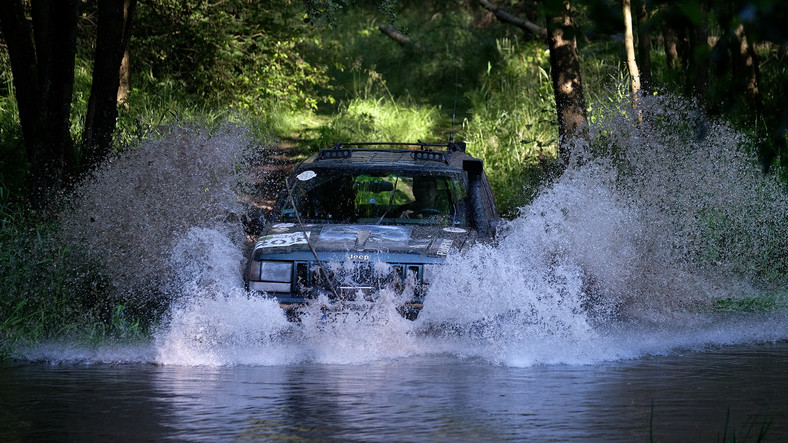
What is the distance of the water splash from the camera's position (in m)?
7.24

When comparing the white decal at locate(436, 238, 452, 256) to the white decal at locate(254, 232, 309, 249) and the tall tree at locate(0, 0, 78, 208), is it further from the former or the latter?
the tall tree at locate(0, 0, 78, 208)

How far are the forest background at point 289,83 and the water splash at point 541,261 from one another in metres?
0.69

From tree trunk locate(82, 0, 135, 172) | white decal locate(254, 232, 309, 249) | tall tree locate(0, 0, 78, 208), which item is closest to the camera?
white decal locate(254, 232, 309, 249)

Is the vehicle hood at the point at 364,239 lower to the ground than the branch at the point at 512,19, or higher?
lower

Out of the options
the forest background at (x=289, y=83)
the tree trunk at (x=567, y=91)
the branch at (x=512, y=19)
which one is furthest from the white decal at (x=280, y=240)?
the branch at (x=512, y=19)

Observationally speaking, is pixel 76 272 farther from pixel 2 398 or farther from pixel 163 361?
pixel 2 398

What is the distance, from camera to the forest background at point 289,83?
10.9 meters

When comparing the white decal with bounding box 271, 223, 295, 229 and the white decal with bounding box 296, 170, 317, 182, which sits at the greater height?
the white decal with bounding box 296, 170, 317, 182

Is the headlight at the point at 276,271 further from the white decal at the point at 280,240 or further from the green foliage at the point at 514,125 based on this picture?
the green foliage at the point at 514,125

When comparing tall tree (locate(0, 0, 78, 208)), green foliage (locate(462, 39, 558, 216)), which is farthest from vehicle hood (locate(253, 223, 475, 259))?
green foliage (locate(462, 39, 558, 216))

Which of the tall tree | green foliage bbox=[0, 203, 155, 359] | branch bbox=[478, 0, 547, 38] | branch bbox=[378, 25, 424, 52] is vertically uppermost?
branch bbox=[378, 25, 424, 52]

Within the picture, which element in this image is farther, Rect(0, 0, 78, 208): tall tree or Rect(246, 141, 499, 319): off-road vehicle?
Rect(0, 0, 78, 208): tall tree

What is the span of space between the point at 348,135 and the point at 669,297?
10.4m

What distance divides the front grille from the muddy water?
51cm
